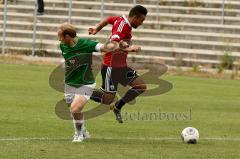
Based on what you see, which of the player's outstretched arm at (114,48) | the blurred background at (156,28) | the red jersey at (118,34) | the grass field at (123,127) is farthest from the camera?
the blurred background at (156,28)

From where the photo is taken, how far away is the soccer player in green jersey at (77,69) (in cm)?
1216

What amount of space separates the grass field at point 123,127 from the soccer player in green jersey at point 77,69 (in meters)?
0.36

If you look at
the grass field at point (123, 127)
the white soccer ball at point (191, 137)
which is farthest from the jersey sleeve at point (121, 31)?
the white soccer ball at point (191, 137)

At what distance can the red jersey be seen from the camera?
14.5 m

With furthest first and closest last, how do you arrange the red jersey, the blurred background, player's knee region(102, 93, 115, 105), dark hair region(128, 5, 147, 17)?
the blurred background, player's knee region(102, 93, 115, 105), the red jersey, dark hair region(128, 5, 147, 17)

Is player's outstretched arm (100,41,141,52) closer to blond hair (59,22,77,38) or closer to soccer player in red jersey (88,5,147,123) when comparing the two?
blond hair (59,22,77,38)

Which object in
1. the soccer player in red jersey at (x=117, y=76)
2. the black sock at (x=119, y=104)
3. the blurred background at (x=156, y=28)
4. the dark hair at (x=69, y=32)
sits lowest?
the blurred background at (x=156, y=28)

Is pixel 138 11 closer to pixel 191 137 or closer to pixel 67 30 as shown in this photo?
pixel 67 30

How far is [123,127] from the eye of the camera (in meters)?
14.5

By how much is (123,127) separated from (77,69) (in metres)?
2.34

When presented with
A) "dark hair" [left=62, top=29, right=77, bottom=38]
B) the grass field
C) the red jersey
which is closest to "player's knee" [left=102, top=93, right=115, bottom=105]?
the grass field

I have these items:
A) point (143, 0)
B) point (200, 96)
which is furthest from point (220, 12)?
point (200, 96)

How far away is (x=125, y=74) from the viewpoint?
15156 mm

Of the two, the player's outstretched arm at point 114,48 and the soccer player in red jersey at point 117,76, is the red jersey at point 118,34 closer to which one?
the soccer player in red jersey at point 117,76
